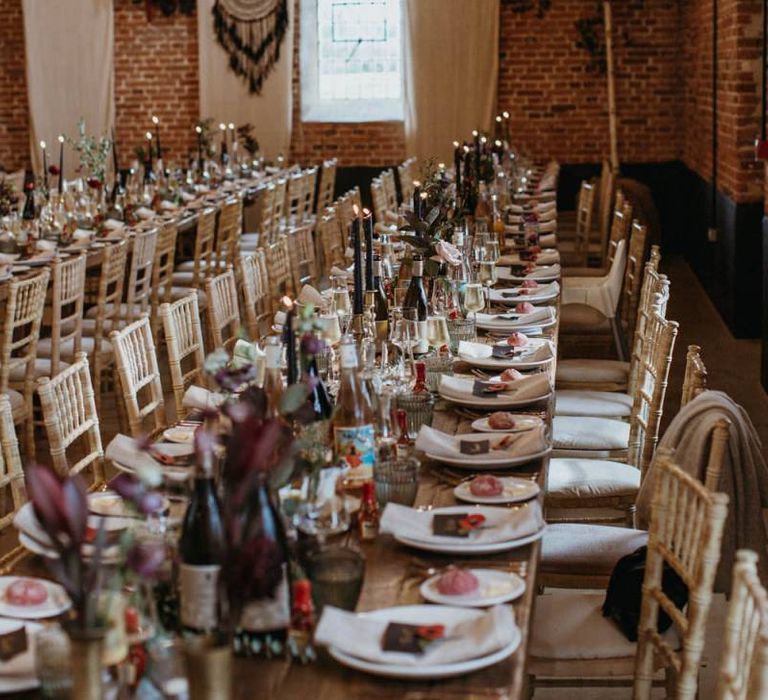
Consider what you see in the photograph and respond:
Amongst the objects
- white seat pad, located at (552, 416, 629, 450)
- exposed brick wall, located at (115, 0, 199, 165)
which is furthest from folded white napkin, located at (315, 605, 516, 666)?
exposed brick wall, located at (115, 0, 199, 165)

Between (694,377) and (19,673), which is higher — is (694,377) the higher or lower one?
the higher one

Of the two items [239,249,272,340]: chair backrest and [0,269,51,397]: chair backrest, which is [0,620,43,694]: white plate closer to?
[239,249,272,340]: chair backrest

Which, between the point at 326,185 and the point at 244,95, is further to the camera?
the point at 244,95

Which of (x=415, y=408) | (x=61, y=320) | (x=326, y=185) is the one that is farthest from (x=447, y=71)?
(x=415, y=408)

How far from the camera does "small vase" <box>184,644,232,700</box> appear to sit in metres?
1.72

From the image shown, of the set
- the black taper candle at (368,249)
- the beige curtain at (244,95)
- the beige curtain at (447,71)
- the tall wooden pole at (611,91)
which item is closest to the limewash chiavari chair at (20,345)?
the black taper candle at (368,249)

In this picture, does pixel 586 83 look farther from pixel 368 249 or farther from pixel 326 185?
pixel 368 249

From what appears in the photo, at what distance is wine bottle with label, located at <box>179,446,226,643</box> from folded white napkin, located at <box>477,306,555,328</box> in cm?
260

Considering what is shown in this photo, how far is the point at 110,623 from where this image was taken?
1.67 m

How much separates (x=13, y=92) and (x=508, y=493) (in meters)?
11.3

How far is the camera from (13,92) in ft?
42.5

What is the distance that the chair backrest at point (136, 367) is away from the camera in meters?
3.80

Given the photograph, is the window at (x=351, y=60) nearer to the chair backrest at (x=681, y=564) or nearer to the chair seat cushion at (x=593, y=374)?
the chair seat cushion at (x=593, y=374)

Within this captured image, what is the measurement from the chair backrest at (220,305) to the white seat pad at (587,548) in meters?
1.57
